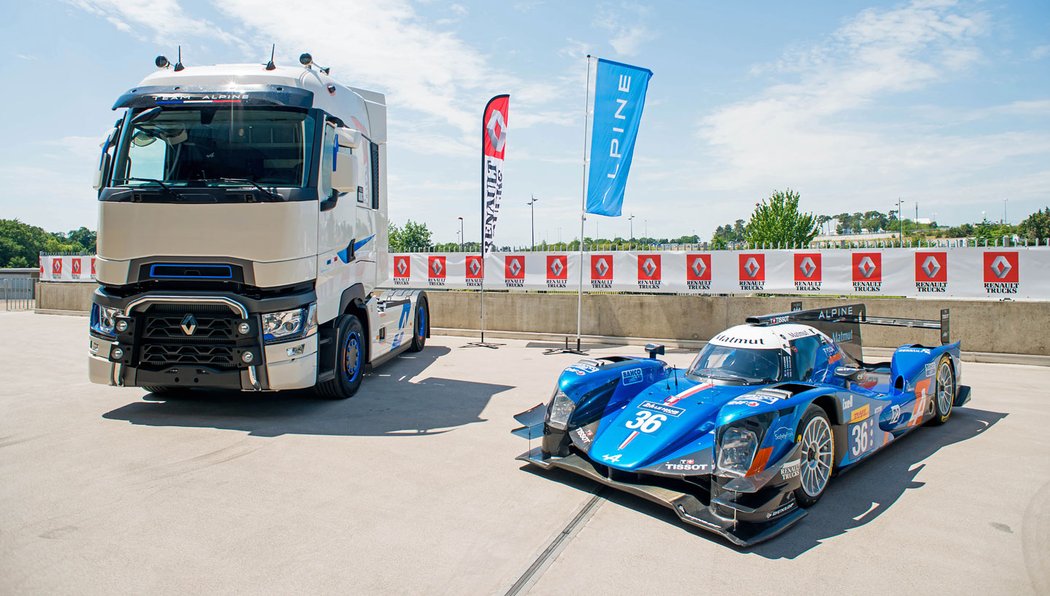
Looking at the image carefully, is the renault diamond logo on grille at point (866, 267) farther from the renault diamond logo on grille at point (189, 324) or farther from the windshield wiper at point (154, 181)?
the windshield wiper at point (154, 181)

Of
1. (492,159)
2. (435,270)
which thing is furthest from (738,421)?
(435,270)

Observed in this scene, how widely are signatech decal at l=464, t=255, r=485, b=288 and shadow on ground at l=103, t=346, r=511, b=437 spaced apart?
23.4 feet

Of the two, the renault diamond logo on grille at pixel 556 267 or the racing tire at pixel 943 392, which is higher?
the renault diamond logo on grille at pixel 556 267

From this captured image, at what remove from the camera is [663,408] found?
514 centimetres

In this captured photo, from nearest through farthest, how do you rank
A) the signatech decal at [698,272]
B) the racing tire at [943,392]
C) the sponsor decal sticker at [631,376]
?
the sponsor decal sticker at [631,376]
the racing tire at [943,392]
the signatech decal at [698,272]

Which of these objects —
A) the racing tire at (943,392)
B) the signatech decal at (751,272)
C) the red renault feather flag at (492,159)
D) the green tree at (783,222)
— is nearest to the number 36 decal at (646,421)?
the racing tire at (943,392)

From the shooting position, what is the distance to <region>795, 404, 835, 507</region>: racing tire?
15.1 ft

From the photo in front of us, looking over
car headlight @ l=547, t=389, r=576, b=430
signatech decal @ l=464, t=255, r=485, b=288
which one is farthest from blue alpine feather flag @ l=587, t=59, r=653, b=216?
car headlight @ l=547, t=389, r=576, b=430

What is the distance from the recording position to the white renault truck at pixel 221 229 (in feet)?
22.0

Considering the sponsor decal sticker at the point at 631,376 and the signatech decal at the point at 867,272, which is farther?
the signatech decal at the point at 867,272

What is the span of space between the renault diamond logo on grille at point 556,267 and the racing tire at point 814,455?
1060 centimetres

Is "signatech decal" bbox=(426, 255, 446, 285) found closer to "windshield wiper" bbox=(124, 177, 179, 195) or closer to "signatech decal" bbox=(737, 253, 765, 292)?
"signatech decal" bbox=(737, 253, 765, 292)

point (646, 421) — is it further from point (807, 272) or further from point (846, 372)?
point (807, 272)

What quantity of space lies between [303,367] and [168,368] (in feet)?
4.62
